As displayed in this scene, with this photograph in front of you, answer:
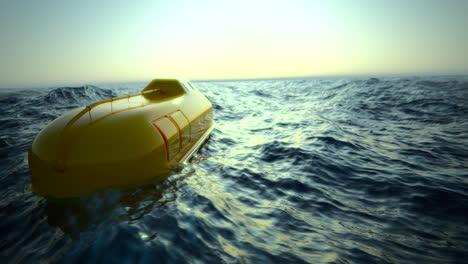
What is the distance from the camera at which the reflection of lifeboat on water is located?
2926 millimetres

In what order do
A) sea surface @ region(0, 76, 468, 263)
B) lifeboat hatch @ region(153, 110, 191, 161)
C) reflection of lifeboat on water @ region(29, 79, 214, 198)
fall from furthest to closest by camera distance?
lifeboat hatch @ region(153, 110, 191, 161) < reflection of lifeboat on water @ region(29, 79, 214, 198) < sea surface @ region(0, 76, 468, 263)

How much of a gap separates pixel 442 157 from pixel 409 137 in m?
1.91

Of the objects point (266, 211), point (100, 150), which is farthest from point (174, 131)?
point (266, 211)

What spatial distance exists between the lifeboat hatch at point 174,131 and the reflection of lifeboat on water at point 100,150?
0.06 feet

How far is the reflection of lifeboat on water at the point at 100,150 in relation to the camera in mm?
2926

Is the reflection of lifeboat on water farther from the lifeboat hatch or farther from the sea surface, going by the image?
the sea surface

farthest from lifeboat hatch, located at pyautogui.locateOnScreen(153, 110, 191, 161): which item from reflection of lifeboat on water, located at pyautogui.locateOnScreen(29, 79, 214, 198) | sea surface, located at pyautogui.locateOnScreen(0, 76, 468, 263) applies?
sea surface, located at pyautogui.locateOnScreen(0, 76, 468, 263)

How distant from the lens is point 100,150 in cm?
303

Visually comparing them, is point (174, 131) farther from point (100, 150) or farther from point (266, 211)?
point (266, 211)

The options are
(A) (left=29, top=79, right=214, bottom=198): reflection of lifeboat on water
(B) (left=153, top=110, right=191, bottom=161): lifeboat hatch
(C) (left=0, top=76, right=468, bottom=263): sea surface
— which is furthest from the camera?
(B) (left=153, top=110, right=191, bottom=161): lifeboat hatch

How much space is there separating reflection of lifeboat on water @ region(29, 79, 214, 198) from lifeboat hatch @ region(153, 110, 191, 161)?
2 cm

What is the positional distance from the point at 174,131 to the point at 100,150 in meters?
1.41

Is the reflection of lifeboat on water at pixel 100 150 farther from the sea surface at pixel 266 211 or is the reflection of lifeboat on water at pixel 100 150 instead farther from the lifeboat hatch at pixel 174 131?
the sea surface at pixel 266 211

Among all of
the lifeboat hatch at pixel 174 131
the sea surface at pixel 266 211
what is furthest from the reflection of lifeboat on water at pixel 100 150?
the sea surface at pixel 266 211
